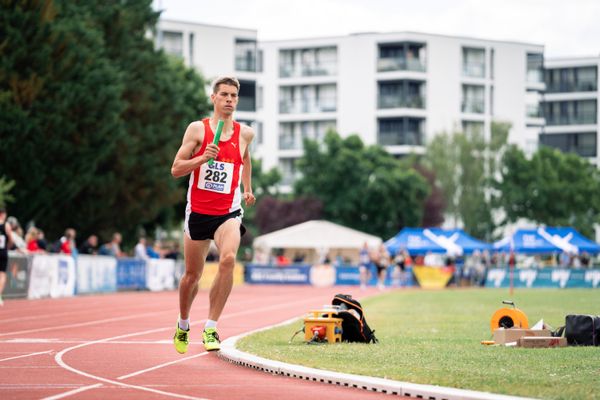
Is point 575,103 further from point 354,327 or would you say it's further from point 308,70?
point 354,327

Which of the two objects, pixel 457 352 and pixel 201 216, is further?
pixel 457 352

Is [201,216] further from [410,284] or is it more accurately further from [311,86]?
[311,86]

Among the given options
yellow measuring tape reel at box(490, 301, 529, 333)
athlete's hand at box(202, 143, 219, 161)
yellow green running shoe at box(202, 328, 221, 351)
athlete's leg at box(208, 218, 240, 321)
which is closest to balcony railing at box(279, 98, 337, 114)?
yellow measuring tape reel at box(490, 301, 529, 333)

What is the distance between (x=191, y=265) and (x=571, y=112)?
106m

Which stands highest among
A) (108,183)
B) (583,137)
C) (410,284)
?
(583,137)

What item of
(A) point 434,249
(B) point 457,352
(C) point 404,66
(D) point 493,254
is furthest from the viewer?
(C) point 404,66

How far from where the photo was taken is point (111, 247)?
1662 inches

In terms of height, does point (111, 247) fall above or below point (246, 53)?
below

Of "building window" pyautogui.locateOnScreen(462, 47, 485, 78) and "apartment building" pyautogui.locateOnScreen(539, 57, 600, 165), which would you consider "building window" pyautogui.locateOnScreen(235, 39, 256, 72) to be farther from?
"apartment building" pyautogui.locateOnScreen(539, 57, 600, 165)

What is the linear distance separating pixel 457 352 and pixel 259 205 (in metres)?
76.5

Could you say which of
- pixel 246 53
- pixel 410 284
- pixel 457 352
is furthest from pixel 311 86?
pixel 457 352

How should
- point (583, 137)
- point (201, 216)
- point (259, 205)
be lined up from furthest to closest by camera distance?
point (583, 137), point (259, 205), point (201, 216)

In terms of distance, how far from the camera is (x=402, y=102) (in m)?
104

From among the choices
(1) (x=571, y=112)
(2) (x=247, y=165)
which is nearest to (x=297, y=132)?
(1) (x=571, y=112)
